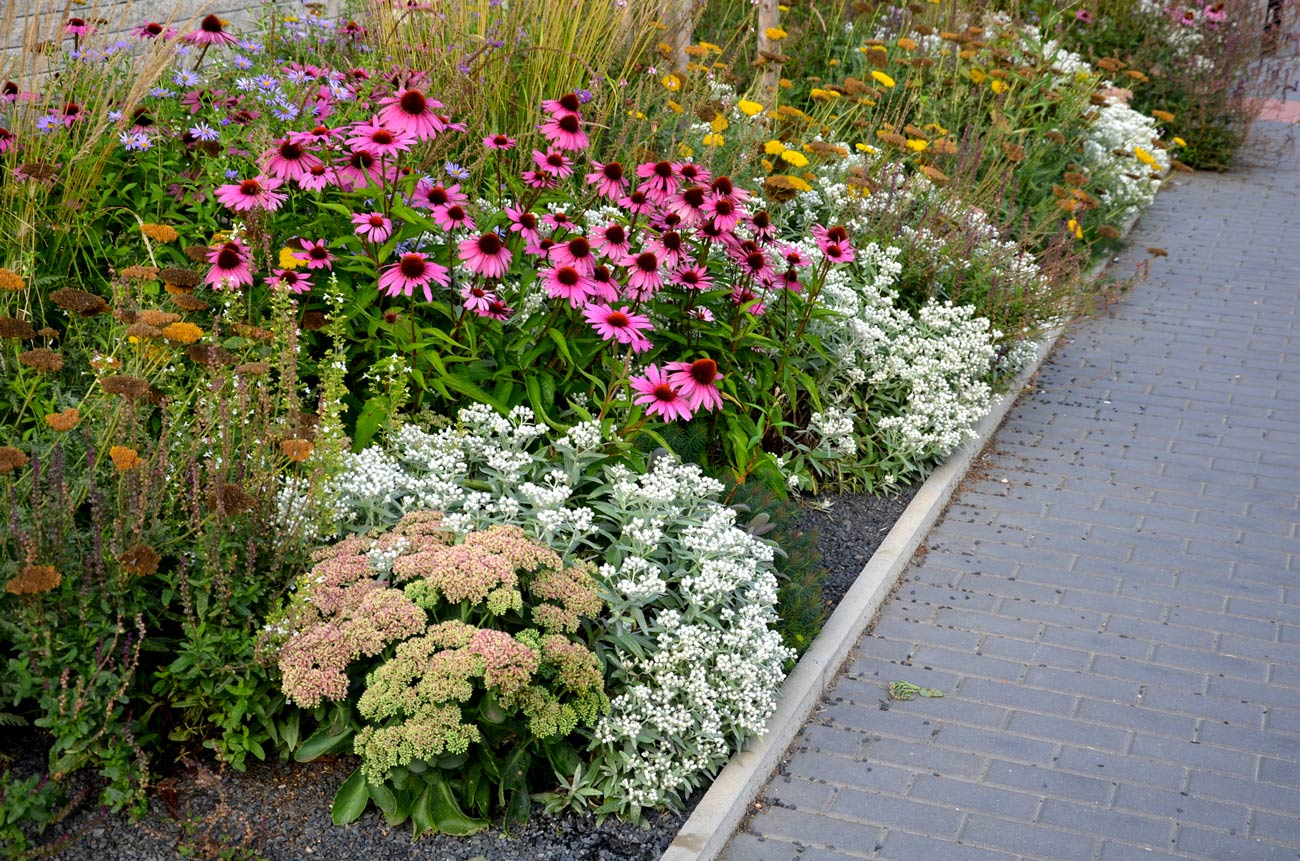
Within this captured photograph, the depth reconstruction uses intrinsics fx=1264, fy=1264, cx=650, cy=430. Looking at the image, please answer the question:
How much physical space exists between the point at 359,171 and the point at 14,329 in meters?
1.32

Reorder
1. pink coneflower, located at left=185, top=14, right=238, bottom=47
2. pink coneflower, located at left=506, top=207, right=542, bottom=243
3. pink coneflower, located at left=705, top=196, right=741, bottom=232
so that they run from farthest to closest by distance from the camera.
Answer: pink coneflower, located at left=185, top=14, right=238, bottom=47, pink coneflower, located at left=705, top=196, right=741, bottom=232, pink coneflower, located at left=506, top=207, right=542, bottom=243

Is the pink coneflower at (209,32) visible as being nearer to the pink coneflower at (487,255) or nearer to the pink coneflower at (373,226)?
the pink coneflower at (373,226)

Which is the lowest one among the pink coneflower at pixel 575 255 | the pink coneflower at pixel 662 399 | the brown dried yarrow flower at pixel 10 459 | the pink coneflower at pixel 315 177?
the pink coneflower at pixel 662 399

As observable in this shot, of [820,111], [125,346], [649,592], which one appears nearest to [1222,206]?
[820,111]

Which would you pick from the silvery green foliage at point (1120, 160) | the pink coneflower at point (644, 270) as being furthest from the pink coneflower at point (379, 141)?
the silvery green foliage at point (1120, 160)

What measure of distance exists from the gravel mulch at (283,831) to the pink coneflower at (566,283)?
1.62 meters

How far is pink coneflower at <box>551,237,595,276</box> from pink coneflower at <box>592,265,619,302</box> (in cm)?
4

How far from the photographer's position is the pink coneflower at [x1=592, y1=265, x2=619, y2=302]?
425 centimetres

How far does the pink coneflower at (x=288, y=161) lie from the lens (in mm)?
4098

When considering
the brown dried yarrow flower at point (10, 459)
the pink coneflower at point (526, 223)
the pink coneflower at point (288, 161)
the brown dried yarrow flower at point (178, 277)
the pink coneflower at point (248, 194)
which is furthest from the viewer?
the pink coneflower at point (526, 223)

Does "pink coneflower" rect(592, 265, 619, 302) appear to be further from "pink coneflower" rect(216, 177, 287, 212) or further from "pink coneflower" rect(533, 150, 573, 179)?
"pink coneflower" rect(216, 177, 287, 212)

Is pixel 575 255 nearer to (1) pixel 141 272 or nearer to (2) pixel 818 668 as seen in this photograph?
(1) pixel 141 272

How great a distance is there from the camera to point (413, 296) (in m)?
4.44

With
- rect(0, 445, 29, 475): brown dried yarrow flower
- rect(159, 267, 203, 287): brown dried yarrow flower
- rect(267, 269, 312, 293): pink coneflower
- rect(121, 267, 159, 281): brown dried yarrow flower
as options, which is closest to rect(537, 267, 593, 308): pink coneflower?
rect(267, 269, 312, 293): pink coneflower
